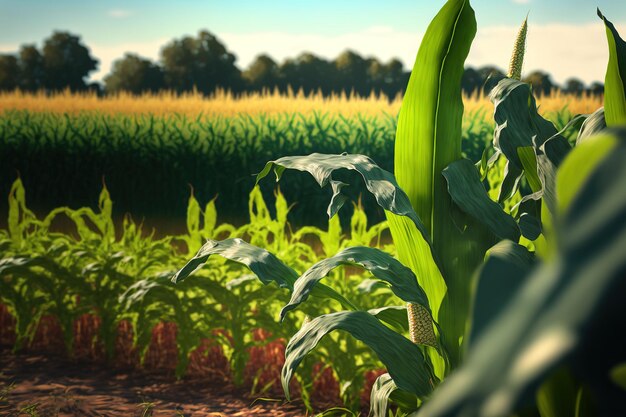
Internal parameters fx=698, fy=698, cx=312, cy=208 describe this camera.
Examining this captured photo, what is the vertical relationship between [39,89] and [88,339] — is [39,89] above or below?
above

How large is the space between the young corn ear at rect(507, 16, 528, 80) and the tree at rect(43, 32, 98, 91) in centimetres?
1215

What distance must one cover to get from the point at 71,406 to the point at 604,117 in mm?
1765

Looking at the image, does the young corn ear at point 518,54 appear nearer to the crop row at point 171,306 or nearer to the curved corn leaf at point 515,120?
the curved corn leaf at point 515,120

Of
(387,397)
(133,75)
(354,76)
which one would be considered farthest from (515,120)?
(133,75)

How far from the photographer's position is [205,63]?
11.6 metres

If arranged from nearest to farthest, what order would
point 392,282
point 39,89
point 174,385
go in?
point 392,282, point 174,385, point 39,89

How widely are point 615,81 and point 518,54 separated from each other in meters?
0.25

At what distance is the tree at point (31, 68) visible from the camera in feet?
31.0

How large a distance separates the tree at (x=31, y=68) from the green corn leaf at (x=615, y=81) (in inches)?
351

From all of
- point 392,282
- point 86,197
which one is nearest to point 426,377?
point 392,282

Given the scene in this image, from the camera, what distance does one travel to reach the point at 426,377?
55.3 inches

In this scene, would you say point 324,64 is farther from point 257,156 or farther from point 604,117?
point 604,117

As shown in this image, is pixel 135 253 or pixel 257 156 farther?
pixel 257 156

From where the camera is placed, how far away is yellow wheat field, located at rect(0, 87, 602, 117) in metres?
6.73
